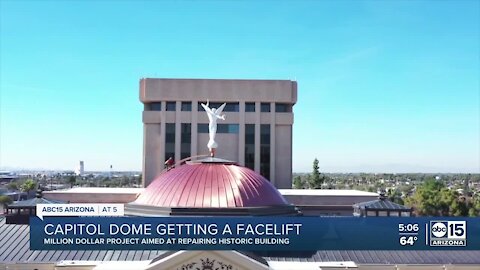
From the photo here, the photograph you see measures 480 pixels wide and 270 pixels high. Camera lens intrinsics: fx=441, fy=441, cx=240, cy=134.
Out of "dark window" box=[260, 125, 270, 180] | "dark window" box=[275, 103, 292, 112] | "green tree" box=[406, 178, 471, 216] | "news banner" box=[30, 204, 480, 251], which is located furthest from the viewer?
"green tree" box=[406, 178, 471, 216]

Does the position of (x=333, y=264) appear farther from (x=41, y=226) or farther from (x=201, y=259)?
(x=41, y=226)

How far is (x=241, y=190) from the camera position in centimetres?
2384

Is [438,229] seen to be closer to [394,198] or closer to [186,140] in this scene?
[186,140]

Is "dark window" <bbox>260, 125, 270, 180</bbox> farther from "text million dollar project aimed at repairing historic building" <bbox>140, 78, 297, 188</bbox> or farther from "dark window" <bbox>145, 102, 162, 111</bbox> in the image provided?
"dark window" <bbox>145, 102, 162, 111</bbox>

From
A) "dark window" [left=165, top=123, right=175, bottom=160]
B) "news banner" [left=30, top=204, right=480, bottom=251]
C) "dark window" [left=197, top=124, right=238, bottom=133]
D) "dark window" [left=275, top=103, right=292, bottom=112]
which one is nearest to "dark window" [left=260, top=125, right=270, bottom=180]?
"dark window" [left=275, top=103, right=292, bottom=112]

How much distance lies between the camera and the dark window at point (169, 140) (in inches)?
2302

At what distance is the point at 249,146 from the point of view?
58.7 metres

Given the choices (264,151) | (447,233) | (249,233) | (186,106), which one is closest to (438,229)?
(447,233)

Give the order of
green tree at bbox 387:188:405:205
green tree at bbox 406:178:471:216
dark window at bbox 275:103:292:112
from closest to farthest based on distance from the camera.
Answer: dark window at bbox 275:103:292:112
green tree at bbox 406:178:471:216
green tree at bbox 387:188:405:205

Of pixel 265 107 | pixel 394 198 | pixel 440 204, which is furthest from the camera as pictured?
pixel 394 198

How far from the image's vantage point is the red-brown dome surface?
75.9ft

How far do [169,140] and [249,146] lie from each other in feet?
35.0

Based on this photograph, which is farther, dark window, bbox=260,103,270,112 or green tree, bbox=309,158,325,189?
green tree, bbox=309,158,325,189

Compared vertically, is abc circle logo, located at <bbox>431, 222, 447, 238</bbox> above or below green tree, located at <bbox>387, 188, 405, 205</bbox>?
above
